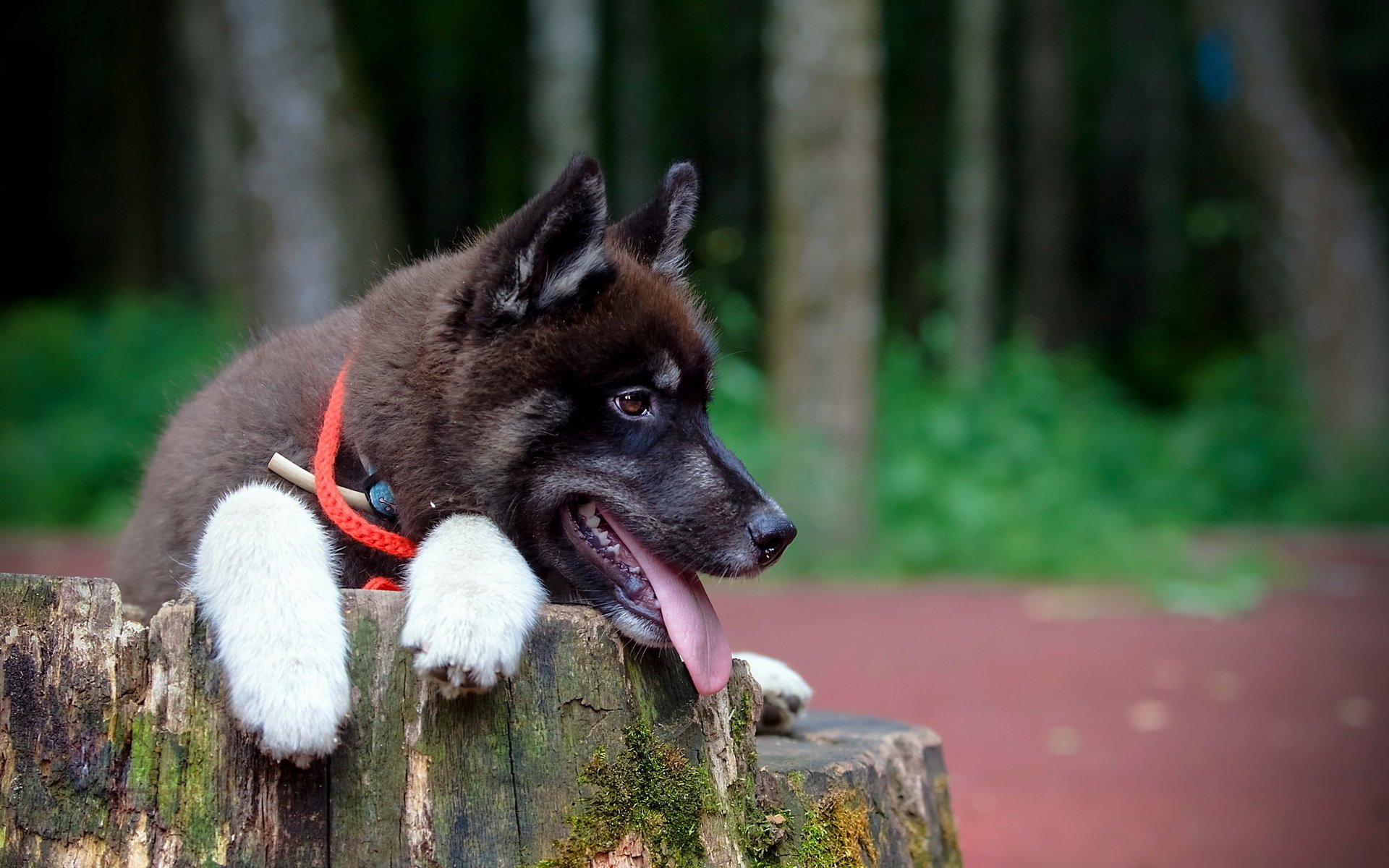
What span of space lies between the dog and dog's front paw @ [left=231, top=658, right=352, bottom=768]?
340 millimetres

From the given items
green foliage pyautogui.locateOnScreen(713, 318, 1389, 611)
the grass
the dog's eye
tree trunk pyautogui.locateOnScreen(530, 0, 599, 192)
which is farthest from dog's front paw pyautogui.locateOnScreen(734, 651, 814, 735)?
tree trunk pyautogui.locateOnScreen(530, 0, 599, 192)

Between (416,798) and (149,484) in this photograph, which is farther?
(149,484)

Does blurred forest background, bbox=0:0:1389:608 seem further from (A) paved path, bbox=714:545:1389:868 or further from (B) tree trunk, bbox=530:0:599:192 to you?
(A) paved path, bbox=714:545:1389:868

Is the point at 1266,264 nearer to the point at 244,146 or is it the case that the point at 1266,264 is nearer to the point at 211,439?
the point at 244,146

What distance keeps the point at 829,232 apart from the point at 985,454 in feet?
11.2

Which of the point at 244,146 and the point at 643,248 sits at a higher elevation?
the point at 244,146

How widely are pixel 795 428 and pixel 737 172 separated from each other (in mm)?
19343

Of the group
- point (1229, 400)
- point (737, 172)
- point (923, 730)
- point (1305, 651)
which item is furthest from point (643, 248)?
point (737, 172)

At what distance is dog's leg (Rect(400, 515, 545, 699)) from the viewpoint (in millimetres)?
2652

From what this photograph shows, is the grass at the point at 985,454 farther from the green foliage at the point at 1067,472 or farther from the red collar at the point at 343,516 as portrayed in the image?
the red collar at the point at 343,516

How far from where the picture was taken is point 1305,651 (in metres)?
9.05

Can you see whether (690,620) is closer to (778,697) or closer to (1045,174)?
(778,697)

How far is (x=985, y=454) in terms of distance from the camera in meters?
13.5

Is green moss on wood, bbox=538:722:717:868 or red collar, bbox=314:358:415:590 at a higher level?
red collar, bbox=314:358:415:590
